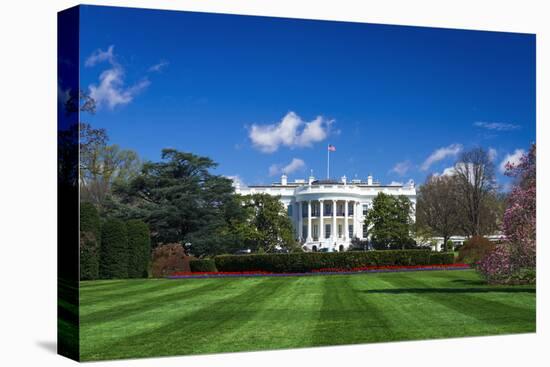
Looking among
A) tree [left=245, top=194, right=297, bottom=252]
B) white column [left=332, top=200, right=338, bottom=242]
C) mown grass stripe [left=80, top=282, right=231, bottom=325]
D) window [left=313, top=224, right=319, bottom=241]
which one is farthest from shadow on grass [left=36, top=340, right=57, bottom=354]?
white column [left=332, top=200, right=338, bottom=242]

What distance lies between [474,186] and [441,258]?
1.39m

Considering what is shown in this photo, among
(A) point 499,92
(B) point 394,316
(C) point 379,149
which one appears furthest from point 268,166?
(A) point 499,92

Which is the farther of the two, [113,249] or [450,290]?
[450,290]

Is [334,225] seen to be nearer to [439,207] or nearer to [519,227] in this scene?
[439,207]

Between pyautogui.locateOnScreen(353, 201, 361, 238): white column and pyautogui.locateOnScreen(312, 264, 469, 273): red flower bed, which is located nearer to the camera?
pyautogui.locateOnScreen(312, 264, 469, 273): red flower bed

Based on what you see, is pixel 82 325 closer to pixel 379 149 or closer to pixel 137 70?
pixel 137 70

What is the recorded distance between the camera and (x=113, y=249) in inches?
526

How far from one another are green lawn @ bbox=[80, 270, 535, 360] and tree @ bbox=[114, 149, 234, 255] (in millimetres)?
779

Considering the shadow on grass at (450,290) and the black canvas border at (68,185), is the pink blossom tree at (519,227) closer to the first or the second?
the shadow on grass at (450,290)

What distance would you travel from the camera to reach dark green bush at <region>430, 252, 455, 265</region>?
16.1 m

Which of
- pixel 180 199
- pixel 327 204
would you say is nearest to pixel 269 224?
pixel 327 204

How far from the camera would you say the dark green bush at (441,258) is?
16.1 m

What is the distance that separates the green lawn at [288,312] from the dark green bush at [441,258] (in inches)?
7.7

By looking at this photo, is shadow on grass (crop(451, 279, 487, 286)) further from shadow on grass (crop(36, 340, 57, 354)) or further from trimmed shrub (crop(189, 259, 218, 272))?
shadow on grass (crop(36, 340, 57, 354))
